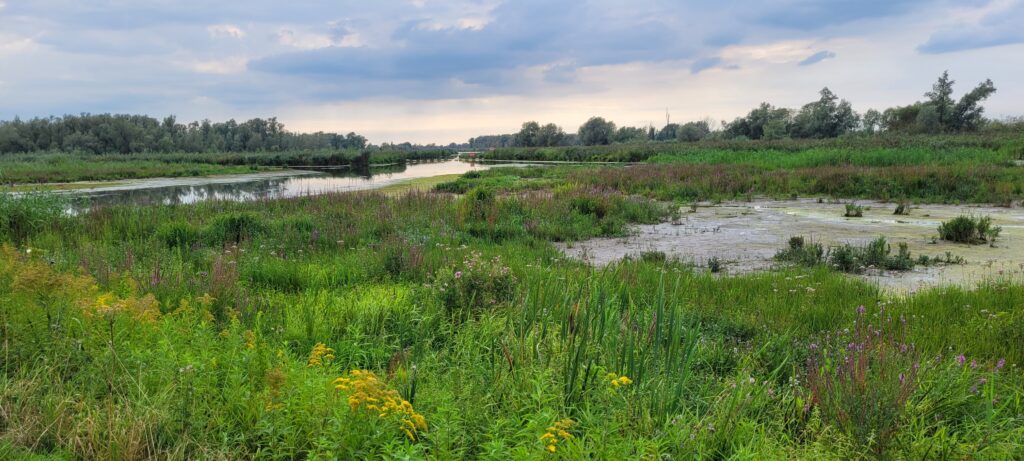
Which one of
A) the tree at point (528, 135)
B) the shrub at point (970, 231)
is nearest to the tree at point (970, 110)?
the shrub at point (970, 231)

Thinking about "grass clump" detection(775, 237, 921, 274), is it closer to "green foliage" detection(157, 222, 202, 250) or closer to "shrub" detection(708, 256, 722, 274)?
"shrub" detection(708, 256, 722, 274)

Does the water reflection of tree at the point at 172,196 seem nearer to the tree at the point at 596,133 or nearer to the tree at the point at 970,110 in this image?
the tree at the point at 970,110

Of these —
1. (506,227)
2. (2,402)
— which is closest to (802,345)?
(2,402)

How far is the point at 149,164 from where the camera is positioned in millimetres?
55188

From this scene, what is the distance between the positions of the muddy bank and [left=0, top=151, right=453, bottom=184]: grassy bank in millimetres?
21676

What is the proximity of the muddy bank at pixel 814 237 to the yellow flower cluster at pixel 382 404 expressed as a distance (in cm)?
590

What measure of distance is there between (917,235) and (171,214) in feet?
56.1

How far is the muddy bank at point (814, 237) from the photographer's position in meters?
8.19

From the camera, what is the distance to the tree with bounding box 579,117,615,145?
13262 cm

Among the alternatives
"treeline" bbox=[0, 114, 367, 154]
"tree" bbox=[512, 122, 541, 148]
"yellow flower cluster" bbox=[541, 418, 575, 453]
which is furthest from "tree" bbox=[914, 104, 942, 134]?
"treeline" bbox=[0, 114, 367, 154]

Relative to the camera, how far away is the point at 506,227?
39.4 feet

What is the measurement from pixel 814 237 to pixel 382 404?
11206mm

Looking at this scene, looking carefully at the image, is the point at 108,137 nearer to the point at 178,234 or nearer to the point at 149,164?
the point at 149,164

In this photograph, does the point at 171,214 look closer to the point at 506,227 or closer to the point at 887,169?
the point at 506,227
